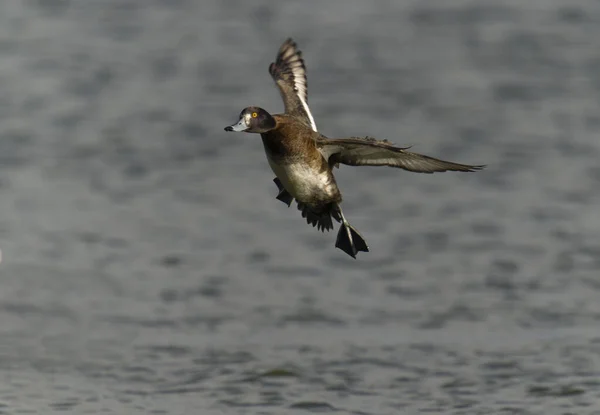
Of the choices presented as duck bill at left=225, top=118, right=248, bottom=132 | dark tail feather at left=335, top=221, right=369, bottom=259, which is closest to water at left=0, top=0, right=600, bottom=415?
dark tail feather at left=335, top=221, right=369, bottom=259

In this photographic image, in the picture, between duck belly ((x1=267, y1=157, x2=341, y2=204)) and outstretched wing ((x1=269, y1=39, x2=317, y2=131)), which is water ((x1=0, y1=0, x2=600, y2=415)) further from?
duck belly ((x1=267, y1=157, x2=341, y2=204))

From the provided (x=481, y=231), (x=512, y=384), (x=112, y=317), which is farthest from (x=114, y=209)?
(x=512, y=384)

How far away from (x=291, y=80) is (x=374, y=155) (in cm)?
197

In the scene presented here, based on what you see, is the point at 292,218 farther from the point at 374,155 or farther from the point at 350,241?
the point at 374,155

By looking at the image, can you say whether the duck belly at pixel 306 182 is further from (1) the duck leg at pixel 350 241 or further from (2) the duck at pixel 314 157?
(1) the duck leg at pixel 350 241

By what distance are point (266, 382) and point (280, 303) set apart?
6.27 feet

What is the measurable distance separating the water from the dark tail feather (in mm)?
2793

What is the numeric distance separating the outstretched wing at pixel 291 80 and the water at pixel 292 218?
9.29 ft

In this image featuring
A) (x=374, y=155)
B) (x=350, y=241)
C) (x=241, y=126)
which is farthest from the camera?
(x=350, y=241)

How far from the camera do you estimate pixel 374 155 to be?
7.09 m

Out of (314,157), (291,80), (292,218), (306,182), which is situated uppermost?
(292,218)

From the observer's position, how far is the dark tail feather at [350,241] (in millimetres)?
7703

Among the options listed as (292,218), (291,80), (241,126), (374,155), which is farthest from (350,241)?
(292,218)

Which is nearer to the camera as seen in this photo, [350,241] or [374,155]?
[374,155]
